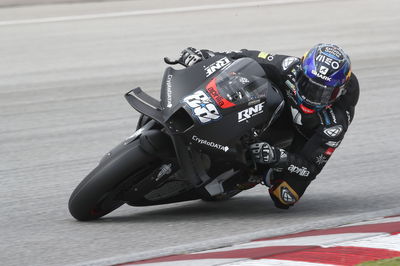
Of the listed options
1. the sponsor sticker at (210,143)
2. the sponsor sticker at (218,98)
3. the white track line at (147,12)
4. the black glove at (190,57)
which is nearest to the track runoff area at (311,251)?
the sponsor sticker at (210,143)

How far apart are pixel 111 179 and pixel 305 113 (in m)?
1.43

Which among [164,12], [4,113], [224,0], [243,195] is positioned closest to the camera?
[243,195]

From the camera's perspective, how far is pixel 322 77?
19.1 feet

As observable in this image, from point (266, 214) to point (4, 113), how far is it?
13.6ft

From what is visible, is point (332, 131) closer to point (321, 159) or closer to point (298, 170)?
point (321, 159)

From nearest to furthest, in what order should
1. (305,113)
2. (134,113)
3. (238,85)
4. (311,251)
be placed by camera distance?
(311,251) → (238,85) → (305,113) → (134,113)

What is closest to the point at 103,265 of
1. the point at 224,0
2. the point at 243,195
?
the point at 243,195

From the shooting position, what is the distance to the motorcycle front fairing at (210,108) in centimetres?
555

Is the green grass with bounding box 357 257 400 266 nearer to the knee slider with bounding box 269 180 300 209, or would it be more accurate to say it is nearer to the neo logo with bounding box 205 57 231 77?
the knee slider with bounding box 269 180 300 209

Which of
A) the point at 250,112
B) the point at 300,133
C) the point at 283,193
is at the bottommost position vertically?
the point at 283,193

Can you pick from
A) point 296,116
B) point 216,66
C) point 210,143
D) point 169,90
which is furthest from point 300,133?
point 169,90

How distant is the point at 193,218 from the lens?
620 cm

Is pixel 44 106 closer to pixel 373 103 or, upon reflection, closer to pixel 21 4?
pixel 373 103

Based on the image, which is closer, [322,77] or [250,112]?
[250,112]
